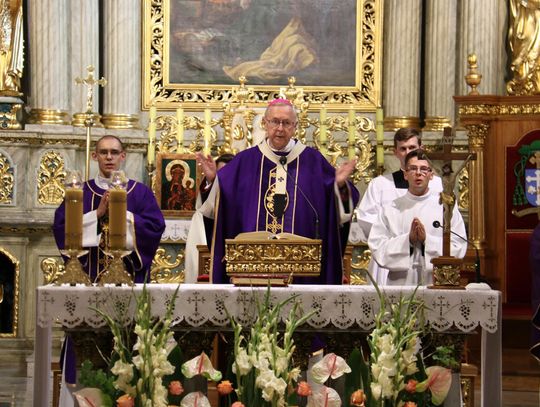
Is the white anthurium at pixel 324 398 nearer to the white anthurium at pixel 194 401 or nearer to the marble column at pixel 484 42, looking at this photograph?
the white anthurium at pixel 194 401

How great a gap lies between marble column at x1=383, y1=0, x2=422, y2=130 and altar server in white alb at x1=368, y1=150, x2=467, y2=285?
13.7 ft

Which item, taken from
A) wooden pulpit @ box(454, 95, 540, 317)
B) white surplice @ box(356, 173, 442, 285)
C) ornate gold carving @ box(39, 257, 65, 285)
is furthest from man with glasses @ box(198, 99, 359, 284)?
ornate gold carving @ box(39, 257, 65, 285)

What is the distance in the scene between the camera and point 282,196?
7.66m

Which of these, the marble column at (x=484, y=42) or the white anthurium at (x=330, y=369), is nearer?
the white anthurium at (x=330, y=369)

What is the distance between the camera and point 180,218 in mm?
11938

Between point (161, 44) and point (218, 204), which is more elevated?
point (161, 44)

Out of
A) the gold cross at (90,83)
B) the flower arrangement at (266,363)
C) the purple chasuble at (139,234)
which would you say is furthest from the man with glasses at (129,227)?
the gold cross at (90,83)

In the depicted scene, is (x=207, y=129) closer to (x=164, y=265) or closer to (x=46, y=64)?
(x=164, y=265)

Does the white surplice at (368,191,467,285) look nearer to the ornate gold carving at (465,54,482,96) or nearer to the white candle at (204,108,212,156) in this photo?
the ornate gold carving at (465,54,482,96)

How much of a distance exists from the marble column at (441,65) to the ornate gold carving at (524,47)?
56 cm

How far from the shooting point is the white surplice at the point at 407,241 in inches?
308

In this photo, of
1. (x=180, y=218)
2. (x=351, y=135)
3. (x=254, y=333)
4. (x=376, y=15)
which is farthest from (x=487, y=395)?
(x=376, y=15)

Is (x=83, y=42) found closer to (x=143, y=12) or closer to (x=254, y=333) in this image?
(x=143, y=12)

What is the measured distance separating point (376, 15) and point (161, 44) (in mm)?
2145
